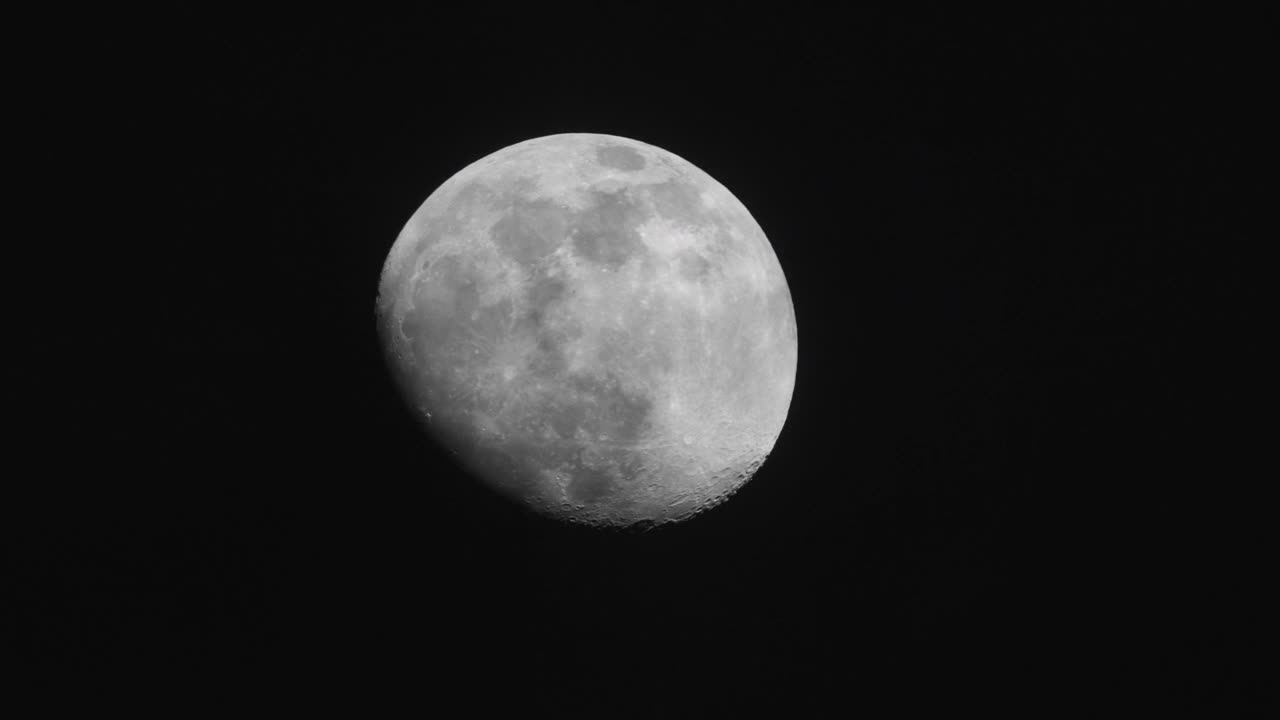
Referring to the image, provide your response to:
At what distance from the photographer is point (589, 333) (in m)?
2.87

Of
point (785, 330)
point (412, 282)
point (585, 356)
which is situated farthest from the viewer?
Result: point (785, 330)

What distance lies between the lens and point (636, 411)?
2918 mm

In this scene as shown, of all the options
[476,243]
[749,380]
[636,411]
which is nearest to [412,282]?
[476,243]

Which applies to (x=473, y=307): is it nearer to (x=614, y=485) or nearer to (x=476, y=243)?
(x=476, y=243)

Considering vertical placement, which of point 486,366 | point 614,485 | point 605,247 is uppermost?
point 605,247

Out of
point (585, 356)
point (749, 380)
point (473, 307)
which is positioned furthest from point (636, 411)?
point (473, 307)

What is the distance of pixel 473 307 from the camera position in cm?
292

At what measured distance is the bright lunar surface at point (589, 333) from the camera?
2883mm

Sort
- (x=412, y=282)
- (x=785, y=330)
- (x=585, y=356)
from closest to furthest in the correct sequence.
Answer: (x=585, y=356) → (x=412, y=282) → (x=785, y=330)

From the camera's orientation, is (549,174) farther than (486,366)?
Yes

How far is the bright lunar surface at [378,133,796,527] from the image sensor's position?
2.88 metres

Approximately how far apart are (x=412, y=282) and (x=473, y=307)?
1.22 feet

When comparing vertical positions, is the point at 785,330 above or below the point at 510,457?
above

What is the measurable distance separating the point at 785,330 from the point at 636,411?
2.77 feet
